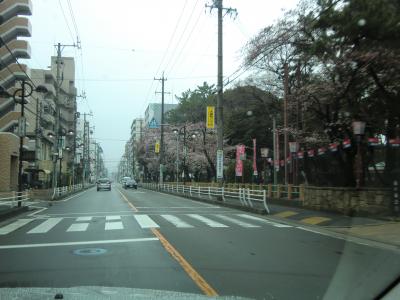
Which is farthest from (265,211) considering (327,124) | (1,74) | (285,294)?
A: (1,74)

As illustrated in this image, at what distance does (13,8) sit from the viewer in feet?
202

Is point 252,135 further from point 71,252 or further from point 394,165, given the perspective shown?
point 71,252

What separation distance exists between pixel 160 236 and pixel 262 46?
12901 millimetres

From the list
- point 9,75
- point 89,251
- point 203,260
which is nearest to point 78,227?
point 89,251

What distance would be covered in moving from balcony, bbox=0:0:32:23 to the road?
164 feet

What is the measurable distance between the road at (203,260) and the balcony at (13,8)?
50002mm

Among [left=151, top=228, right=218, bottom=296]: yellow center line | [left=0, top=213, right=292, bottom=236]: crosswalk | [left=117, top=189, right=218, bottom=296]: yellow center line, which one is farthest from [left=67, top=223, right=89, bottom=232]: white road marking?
[left=151, top=228, right=218, bottom=296]: yellow center line

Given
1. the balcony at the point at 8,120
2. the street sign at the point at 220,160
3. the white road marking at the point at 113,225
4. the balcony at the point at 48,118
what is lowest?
the white road marking at the point at 113,225

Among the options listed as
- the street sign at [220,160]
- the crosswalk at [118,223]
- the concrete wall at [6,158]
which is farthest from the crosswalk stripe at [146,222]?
the concrete wall at [6,158]

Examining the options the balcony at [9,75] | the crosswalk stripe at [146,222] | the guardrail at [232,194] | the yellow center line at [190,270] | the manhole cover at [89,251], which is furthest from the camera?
the balcony at [9,75]

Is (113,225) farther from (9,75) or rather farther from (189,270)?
(9,75)

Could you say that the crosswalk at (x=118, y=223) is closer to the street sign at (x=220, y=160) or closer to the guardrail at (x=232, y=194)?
the guardrail at (x=232, y=194)

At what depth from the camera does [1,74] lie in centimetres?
6109

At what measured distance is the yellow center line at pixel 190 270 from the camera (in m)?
7.91
